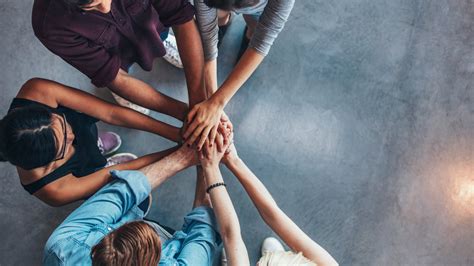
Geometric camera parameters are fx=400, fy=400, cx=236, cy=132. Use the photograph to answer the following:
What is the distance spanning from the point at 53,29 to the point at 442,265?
220cm

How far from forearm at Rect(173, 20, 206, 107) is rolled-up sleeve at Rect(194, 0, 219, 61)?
0.10 feet

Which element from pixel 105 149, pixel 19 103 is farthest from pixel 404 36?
pixel 19 103

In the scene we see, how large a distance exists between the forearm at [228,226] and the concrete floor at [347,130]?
485mm

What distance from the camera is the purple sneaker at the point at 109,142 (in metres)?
2.16

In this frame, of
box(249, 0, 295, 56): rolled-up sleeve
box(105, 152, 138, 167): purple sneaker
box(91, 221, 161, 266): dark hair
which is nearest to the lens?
box(91, 221, 161, 266): dark hair

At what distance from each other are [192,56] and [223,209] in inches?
26.7

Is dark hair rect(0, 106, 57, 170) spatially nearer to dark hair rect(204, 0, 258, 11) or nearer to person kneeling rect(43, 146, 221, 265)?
person kneeling rect(43, 146, 221, 265)

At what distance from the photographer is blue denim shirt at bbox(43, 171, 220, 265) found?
4.52 feet

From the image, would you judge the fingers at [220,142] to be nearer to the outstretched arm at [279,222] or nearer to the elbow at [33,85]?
the outstretched arm at [279,222]

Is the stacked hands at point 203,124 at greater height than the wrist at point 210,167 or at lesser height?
greater

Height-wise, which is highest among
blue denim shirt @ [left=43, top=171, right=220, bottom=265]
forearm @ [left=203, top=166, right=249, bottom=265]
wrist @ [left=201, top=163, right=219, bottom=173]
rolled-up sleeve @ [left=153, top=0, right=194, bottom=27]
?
rolled-up sleeve @ [left=153, top=0, right=194, bottom=27]

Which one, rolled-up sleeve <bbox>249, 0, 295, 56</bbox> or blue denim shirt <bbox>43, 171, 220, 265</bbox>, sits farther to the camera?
rolled-up sleeve <bbox>249, 0, 295, 56</bbox>

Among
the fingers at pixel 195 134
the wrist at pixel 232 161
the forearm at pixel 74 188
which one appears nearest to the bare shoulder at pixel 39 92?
the forearm at pixel 74 188

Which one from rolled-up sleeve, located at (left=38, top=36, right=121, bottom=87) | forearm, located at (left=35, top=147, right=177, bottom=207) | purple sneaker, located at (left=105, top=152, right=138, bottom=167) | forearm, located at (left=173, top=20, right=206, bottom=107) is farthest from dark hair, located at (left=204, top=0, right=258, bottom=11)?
purple sneaker, located at (left=105, top=152, right=138, bottom=167)
